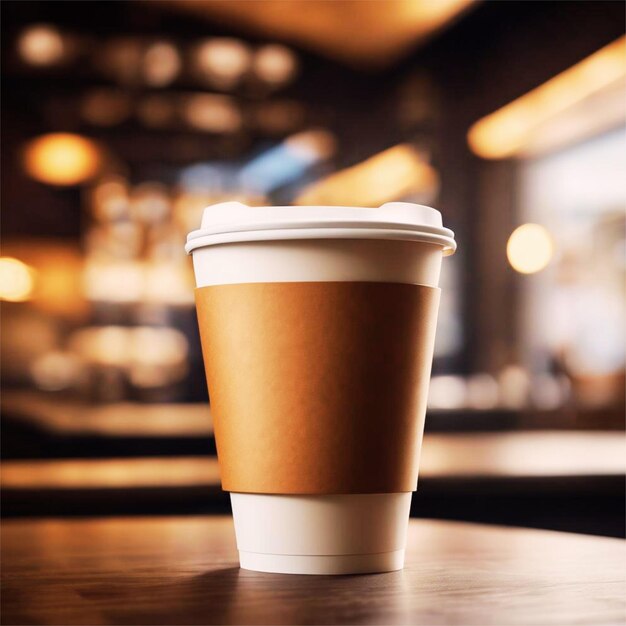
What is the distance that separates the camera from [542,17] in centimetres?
519

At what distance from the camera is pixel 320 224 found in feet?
1.96

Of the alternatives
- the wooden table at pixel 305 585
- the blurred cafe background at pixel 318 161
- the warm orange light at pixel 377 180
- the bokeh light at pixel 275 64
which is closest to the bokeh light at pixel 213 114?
the blurred cafe background at pixel 318 161

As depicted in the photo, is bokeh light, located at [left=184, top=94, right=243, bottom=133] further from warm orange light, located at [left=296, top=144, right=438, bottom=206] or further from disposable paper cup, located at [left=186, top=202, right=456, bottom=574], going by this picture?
disposable paper cup, located at [left=186, top=202, right=456, bottom=574]

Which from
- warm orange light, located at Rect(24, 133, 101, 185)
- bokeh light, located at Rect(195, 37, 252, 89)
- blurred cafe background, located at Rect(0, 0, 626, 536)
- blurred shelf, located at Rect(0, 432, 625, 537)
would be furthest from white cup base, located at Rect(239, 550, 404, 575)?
warm orange light, located at Rect(24, 133, 101, 185)

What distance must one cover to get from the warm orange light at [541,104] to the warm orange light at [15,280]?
349 centimetres

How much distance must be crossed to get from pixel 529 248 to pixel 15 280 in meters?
3.88

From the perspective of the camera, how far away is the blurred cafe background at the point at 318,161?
570cm

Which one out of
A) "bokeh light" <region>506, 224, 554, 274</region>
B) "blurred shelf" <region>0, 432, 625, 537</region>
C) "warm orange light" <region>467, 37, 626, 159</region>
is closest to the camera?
"blurred shelf" <region>0, 432, 625, 537</region>

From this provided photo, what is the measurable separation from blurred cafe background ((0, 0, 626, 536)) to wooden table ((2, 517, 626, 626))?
457 centimetres

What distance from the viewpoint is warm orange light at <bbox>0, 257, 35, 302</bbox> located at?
719 cm

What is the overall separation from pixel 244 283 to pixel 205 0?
5520 millimetres

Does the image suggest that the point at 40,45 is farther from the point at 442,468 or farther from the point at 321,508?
the point at 321,508

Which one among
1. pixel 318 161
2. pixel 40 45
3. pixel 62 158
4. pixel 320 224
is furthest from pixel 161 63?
pixel 320 224

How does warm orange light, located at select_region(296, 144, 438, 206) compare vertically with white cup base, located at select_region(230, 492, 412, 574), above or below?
above
